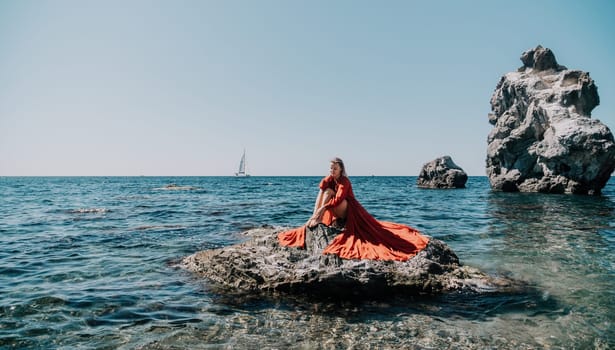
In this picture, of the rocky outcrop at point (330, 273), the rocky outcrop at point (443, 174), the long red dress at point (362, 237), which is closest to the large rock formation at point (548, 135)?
the rocky outcrop at point (443, 174)

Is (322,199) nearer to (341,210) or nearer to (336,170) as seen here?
(341,210)

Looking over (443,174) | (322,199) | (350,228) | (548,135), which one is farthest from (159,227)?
(443,174)

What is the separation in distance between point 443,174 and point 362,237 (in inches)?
2305

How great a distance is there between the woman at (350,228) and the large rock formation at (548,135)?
40882 millimetres

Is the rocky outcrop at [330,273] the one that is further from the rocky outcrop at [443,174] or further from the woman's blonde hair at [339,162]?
the rocky outcrop at [443,174]

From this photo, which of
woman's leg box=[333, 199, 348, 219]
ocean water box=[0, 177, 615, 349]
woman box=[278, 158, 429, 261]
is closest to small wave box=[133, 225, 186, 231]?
ocean water box=[0, 177, 615, 349]

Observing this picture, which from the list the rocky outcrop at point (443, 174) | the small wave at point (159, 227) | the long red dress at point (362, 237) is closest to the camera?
the long red dress at point (362, 237)

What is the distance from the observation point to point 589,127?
39188 mm

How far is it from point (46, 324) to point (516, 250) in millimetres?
13367

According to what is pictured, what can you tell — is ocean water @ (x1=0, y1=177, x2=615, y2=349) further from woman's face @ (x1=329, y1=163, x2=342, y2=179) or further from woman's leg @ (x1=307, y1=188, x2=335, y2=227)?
woman's face @ (x1=329, y1=163, x2=342, y2=179)

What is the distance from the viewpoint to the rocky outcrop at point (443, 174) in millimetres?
61406

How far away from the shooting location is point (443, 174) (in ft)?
205

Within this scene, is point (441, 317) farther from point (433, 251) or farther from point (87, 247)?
point (87, 247)

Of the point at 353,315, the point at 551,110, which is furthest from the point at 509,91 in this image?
the point at 353,315
